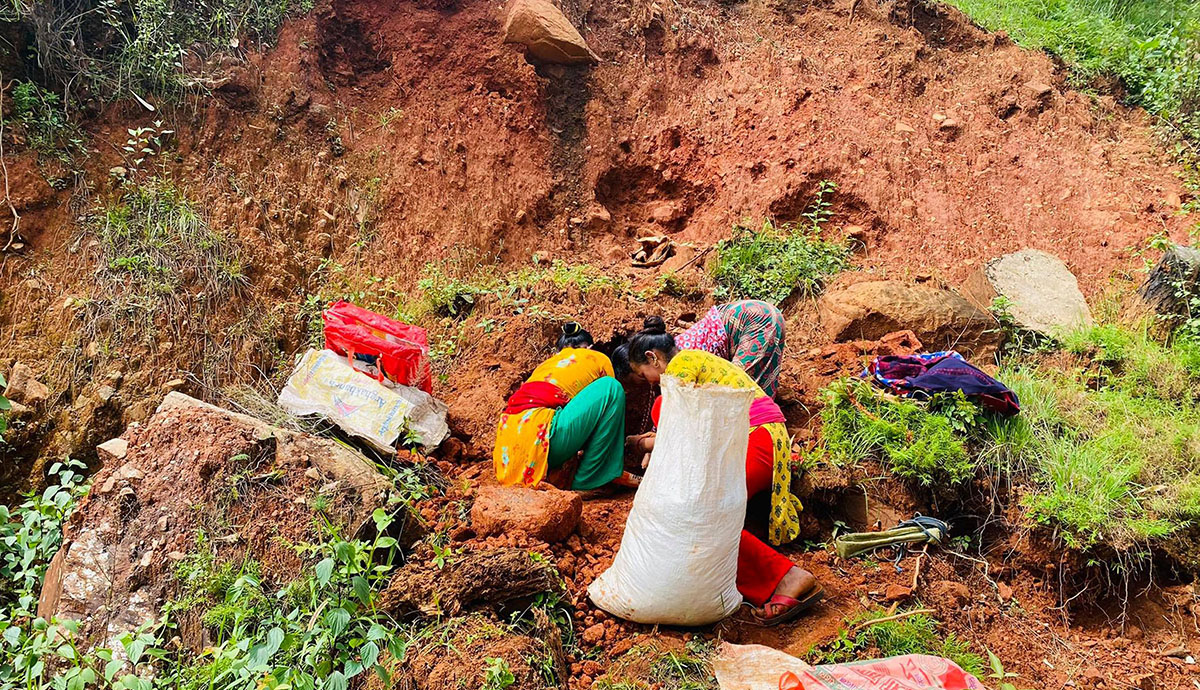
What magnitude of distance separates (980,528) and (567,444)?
1.95 metres

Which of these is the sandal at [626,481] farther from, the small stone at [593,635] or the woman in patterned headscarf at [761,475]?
the small stone at [593,635]

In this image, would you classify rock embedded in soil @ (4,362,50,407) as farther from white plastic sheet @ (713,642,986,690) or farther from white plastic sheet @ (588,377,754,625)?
white plastic sheet @ (713,642,986,690)

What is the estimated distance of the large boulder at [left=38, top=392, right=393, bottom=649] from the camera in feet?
7.97

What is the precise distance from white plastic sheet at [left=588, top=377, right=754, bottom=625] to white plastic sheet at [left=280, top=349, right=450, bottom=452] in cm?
134

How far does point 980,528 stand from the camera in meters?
3.32

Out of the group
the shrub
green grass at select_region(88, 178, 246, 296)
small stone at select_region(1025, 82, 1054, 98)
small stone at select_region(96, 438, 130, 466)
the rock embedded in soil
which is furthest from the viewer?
small stone at select_region(1025, 82, 1054, 98)

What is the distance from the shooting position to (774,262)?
16.8ft

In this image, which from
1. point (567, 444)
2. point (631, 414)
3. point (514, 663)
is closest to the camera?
point (514, 663)

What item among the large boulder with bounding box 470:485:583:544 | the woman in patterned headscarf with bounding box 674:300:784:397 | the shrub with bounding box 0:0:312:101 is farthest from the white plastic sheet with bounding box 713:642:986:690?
the shrub with bounding box 0:0:312:101

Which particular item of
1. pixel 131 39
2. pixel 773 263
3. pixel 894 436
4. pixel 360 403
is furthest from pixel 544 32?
pixel 894 436

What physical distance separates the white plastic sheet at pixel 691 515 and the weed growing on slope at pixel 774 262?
8.67 feet

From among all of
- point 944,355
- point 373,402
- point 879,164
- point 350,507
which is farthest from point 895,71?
point 350,507

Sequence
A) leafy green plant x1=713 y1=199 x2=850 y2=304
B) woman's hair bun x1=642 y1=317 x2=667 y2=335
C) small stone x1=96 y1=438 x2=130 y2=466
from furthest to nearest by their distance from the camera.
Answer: leafy green plant x1=713 y1=199 x2=850 y2=304, woman's hair bun x1=642 y1=317 x2=667 y2=335, small stone x1=96 y1=438 x2=130 y2=466

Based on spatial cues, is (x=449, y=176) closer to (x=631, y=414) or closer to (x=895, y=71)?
(x=631, y=414)
